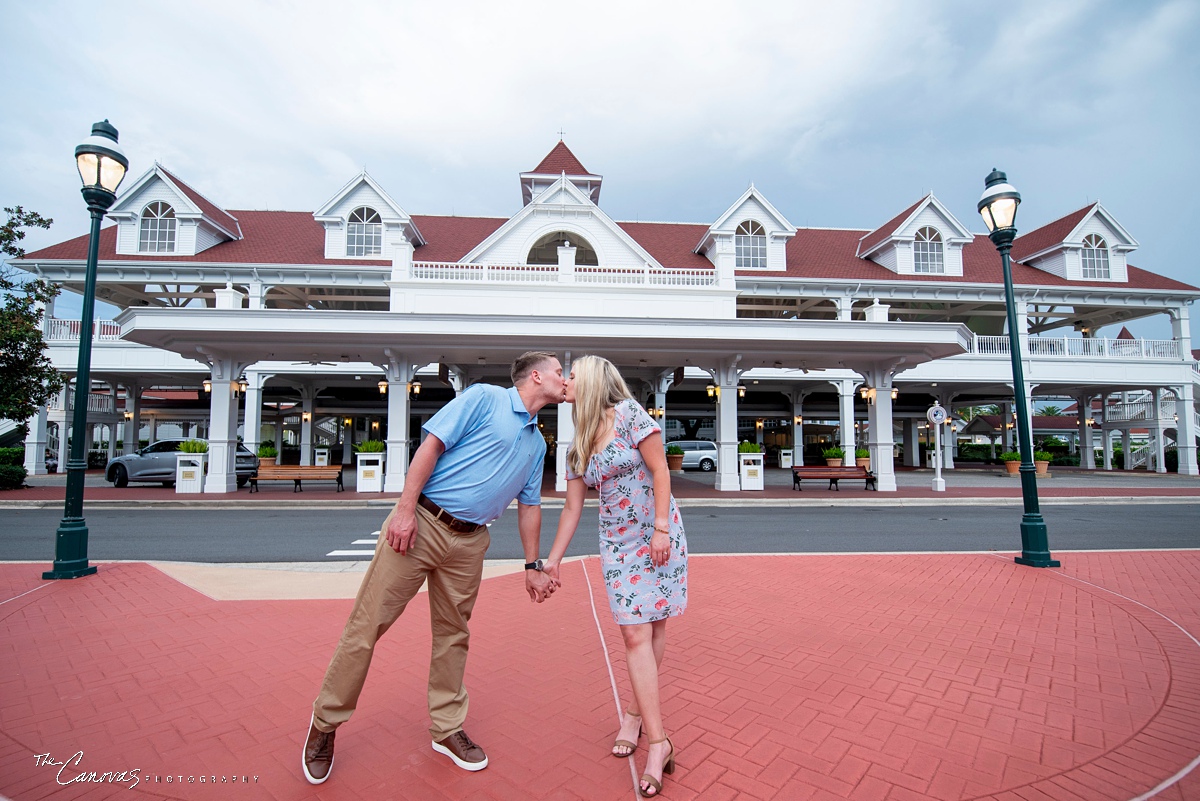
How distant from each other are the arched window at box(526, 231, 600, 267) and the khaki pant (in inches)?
880

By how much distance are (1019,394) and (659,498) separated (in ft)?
22.5

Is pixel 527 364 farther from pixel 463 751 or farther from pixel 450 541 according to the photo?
pixel 463 751

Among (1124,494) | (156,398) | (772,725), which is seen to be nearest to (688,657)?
(772,725)

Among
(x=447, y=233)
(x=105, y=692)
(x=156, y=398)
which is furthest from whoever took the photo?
(x=156, y=398)

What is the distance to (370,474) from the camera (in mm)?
17016

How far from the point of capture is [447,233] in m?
29.0

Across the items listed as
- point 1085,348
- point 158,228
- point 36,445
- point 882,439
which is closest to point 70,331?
point 36,445

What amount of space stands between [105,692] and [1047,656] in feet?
19.7

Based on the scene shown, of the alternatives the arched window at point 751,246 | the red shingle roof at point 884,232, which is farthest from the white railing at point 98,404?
the red shingle roof at point 884,232

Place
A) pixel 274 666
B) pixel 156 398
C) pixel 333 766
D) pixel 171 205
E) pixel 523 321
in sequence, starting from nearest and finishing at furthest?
1. pixel 333 766
2. pixel 274 666
3. pixel 523 321
4. pixel 171 205
5. pixel 156 398

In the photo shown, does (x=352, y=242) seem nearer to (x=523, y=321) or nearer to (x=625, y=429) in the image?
(x=523, y=321)

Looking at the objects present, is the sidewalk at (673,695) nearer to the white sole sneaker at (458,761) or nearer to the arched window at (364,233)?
the white sole sneaker at (458,761)

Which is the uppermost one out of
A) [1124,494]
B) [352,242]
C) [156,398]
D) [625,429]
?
[352,242]

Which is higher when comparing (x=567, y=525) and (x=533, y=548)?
(x=567, y=525)
